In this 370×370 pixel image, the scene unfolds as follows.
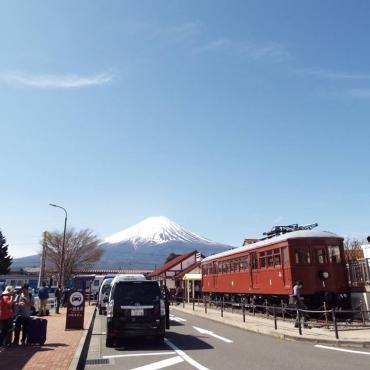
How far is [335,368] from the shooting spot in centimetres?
932

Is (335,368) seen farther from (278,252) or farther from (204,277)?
(204,277)

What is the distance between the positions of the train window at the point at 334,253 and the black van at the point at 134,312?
1040 cm

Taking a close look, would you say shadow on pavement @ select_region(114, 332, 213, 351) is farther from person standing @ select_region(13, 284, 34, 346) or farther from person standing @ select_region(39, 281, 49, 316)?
person standing @ select_region(39, 281, 49, 316)

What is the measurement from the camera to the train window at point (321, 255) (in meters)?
20.5

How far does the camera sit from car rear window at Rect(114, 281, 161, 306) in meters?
13.1

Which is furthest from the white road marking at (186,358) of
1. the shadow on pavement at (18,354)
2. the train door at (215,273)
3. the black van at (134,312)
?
the train door at (215,273)

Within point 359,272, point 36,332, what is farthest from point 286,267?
point 36,332

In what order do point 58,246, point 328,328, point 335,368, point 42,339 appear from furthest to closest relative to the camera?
point 58,246, point 328,328, point 42,339, point 335,368

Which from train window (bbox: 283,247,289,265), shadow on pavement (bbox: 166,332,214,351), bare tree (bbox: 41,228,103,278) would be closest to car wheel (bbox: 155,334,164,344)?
shadow on pavement (bbox: 166,332,214,351)

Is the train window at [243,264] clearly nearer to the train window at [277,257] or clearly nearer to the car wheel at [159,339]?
the train window at [277,257]

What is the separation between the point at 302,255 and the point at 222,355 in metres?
10.1

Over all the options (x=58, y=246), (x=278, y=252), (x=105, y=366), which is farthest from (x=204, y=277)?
(x=58, y=246)

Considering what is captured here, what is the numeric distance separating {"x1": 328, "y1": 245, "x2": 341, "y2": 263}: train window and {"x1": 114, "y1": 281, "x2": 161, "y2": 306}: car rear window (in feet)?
34.1

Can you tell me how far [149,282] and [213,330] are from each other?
5.41 metres
